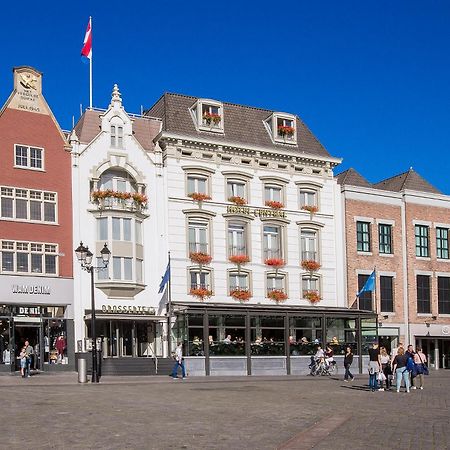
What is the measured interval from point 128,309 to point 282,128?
1588 centimetres

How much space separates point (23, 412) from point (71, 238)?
23359mm

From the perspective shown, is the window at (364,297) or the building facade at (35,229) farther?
the window at (364,297)

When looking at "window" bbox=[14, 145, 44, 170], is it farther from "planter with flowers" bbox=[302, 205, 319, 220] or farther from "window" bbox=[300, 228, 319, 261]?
"window" bbox=[300, 228, 319, 261]

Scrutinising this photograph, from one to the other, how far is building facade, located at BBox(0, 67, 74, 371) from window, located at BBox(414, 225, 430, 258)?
79.9 feet

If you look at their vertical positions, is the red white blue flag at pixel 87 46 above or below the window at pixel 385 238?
above

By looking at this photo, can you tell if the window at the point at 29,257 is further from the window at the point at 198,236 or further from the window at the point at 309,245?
the window at the point at 309,245

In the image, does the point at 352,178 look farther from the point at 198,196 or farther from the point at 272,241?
the point at 198,196

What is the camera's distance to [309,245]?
5088 cm

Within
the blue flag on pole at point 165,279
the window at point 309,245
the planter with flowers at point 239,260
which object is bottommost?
A: the blue flag on pole at point 165,279

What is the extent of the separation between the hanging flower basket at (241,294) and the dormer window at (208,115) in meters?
9.73

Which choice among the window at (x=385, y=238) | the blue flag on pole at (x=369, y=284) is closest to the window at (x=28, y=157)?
the blue flag on pole at (x=369, y=284)

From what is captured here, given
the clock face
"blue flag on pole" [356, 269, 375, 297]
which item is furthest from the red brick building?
the clock face

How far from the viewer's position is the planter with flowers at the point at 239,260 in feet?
156

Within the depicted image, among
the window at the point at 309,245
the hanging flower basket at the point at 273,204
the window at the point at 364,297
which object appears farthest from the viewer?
the window at the point at 364,297
